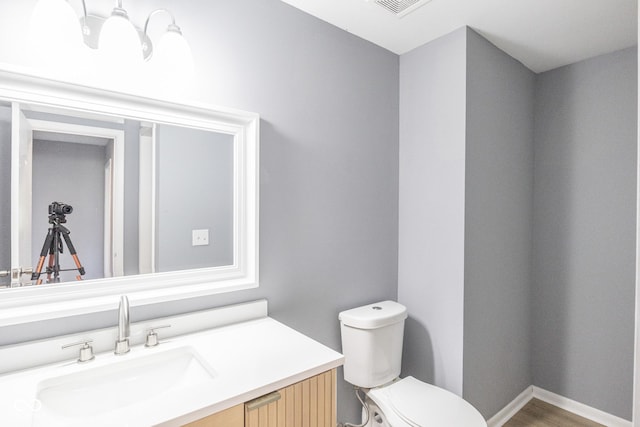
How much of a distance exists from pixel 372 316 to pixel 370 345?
143 mm

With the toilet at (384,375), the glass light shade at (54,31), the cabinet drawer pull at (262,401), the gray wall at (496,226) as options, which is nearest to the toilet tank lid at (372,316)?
the toilet at (384,375)

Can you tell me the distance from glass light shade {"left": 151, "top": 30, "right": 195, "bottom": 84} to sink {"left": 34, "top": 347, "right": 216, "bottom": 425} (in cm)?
100

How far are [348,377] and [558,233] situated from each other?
69.8 inches

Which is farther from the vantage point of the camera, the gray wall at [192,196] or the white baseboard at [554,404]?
the white baseboard at [554,404]

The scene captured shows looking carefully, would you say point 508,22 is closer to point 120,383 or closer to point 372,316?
point 372,316

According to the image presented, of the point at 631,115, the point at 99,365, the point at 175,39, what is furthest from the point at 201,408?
the point at 631,115

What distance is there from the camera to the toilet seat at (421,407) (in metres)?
1.43

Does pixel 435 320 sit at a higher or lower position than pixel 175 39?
lower

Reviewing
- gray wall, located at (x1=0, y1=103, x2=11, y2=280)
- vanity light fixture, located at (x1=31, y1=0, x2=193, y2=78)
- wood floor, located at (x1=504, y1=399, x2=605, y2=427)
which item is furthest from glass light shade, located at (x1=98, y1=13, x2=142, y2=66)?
wood floor, located at (x1=504, y1=399, x2=605, y2=427)

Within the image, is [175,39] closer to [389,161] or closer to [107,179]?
[107,179]

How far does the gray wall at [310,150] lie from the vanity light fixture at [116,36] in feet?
0.35

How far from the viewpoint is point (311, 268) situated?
5.61ft

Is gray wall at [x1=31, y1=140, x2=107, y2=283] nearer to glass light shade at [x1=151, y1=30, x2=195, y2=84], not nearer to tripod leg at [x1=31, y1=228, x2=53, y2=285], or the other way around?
tripod leg at [x1=31, y1=228, x2=53, y2=285]

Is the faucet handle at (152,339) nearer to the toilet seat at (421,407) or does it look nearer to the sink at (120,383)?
the sink at (120,383)
